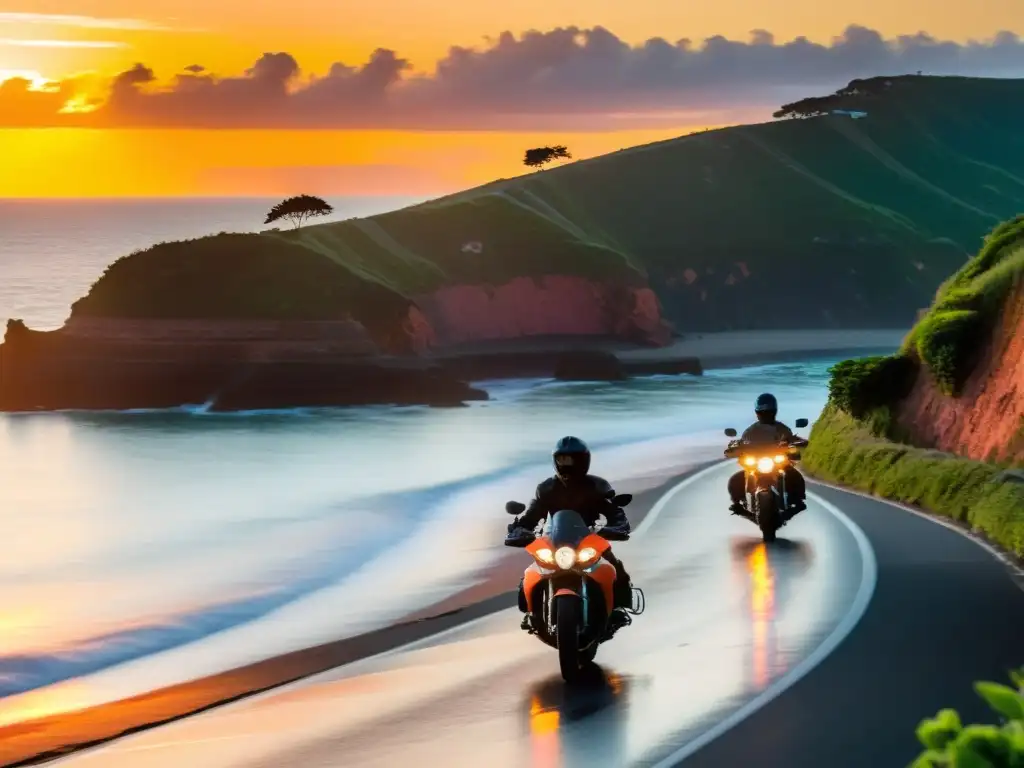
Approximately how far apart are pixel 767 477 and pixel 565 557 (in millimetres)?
11070

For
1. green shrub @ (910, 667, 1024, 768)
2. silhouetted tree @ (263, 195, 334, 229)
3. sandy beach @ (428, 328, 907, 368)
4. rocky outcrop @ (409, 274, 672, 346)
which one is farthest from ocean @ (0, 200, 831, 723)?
silhouetted tree @ (263, 195, 334, 229)

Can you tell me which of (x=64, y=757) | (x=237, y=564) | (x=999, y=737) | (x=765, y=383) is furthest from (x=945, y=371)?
(x=765, y=383)

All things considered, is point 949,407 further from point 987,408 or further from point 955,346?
point 987,408

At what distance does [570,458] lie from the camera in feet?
50.3

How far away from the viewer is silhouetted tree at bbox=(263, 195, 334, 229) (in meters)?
188

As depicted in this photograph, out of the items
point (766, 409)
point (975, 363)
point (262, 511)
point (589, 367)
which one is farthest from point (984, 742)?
point (589, 367)

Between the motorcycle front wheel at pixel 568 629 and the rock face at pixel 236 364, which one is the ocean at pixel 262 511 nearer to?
the rock face at pixel 236 364

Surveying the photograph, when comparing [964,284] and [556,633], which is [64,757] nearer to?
[556,633]

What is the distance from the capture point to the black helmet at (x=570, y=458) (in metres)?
15.3

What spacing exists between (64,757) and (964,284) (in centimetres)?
3005

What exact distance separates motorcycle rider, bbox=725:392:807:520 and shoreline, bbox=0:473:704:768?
13.6ft

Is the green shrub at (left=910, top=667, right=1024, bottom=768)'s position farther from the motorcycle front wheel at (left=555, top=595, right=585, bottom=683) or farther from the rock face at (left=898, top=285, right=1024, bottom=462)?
the rock face at (left=898, top=285, right=1024, bottom=462)

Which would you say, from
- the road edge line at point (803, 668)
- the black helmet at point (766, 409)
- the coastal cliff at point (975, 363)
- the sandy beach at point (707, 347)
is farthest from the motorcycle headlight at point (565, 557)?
the sandy beach at point (707, 347)

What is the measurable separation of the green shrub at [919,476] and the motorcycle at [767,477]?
9.81ft
